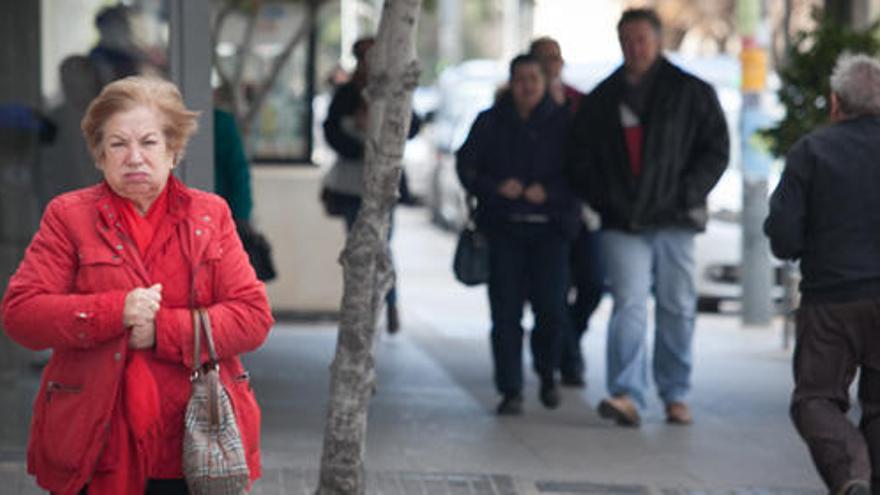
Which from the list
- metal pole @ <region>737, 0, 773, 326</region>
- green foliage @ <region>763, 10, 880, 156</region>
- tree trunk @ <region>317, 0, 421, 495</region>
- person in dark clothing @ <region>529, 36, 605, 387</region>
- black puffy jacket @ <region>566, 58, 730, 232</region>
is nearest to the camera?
tree trunk @ <region>317, 0, 421, 495</region>

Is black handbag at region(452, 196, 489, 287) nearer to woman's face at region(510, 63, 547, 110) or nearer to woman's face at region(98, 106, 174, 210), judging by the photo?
woman's face at region(510, 63, 547, 110)

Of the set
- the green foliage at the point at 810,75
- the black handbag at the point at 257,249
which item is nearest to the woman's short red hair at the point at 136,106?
the black handbag at the point at 257,249

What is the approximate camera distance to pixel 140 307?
4.11 metres

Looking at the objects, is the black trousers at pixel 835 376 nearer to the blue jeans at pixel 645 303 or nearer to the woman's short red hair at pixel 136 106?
the blue jeans at pixel 645 303

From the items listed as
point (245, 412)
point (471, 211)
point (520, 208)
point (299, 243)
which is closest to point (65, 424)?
point (245, 412)

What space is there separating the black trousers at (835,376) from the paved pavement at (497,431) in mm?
965

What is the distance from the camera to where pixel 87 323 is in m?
4.09

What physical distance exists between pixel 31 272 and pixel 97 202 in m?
0.22

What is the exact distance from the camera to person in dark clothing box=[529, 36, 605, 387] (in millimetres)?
10680

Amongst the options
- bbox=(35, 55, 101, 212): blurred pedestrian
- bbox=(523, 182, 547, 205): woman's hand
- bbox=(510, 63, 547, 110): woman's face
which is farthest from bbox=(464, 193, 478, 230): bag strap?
bbox=(35, 55, 101, 212): blurred pedestrian

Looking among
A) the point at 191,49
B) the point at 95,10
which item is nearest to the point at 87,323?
the point at 191,49

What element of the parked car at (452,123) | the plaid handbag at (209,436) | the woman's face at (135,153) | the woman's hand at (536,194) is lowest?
the parked car at (452,123)

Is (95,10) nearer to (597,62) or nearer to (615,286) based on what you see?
(615,286)

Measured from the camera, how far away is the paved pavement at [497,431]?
7.68 metres
